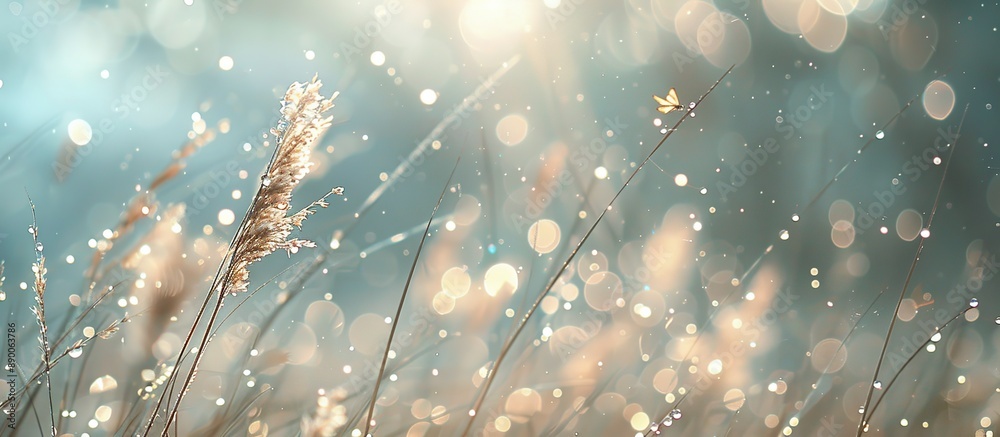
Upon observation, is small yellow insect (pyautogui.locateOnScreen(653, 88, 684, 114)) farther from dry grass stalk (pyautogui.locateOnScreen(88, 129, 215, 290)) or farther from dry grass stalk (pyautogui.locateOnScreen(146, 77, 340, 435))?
dry grass stalk (pyautogui.locateOnScreen(88, 129, 215, 290))

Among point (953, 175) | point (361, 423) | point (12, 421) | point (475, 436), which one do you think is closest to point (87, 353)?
point (12, 421)

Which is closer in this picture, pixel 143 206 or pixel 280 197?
pixel 280 197

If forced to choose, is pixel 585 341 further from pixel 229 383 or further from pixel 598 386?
pixel 229 383

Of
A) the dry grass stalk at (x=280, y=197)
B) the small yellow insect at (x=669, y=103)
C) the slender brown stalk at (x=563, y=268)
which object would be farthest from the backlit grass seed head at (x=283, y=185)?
the small yellow insect at (x=669, y=103)

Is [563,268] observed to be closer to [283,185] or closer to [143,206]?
[283,185]

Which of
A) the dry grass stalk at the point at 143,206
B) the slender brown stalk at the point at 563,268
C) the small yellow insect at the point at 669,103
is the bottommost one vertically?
the slender brown stalk at the point at 563,268

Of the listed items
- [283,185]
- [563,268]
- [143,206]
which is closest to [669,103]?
[563,268]

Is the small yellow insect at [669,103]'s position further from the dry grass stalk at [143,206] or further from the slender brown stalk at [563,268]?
the dry grass stalk at [143,206]
